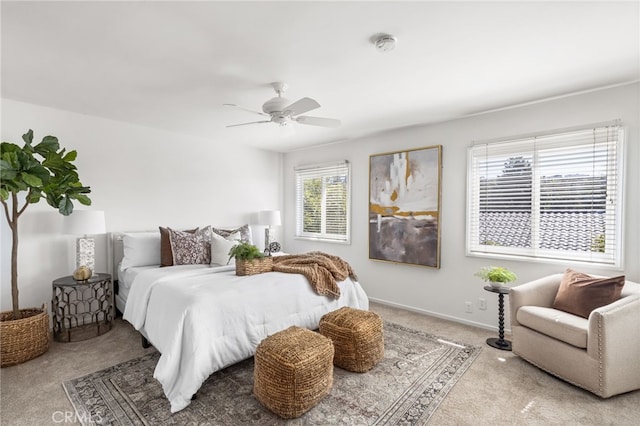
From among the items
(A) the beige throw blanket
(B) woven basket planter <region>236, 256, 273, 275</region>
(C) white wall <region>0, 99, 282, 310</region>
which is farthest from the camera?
(C) white wall <region>0, 99, 282, 310</region>

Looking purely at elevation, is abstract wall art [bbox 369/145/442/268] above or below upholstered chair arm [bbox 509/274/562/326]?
above

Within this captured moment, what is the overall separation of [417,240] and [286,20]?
3034 mm

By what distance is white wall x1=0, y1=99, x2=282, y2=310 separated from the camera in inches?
128

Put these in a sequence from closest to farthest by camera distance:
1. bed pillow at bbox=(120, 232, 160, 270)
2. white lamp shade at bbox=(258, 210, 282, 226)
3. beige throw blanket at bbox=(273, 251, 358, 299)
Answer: beige throw blanket at bbox=(273, 251, 358, 299), bed pillow at bbox=(120, 232, 160, 270), white lamp shade at bbox=(258, 210, 282, 226)

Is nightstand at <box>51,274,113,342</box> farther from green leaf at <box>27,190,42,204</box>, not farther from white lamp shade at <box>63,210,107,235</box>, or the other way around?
green leaf at <box>27,190,42,204</box>

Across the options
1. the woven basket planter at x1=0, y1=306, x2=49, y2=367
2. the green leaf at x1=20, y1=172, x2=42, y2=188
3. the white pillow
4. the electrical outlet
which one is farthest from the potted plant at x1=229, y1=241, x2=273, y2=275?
the electrical outlet

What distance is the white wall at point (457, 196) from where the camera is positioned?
2.73 m

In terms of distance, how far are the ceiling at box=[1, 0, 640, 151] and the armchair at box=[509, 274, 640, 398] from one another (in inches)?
74.7

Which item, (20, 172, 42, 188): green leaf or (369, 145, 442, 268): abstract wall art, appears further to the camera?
(369, 145, 442, 268): abstract wall art

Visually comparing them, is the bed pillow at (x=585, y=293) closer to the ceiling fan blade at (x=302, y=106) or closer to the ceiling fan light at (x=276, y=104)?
the ceiling fan blade at (x=302, y=106)

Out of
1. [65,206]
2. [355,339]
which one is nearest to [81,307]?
[65,206]

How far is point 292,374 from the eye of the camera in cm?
193

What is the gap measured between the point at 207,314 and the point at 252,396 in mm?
673

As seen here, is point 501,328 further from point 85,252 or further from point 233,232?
point 85,252
